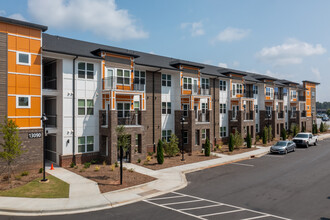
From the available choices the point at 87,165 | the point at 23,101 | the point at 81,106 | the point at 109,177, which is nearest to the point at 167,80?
the point at 81,106

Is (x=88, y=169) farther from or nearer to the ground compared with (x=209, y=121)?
nearer to the ground

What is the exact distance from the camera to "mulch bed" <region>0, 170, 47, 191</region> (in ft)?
51.4

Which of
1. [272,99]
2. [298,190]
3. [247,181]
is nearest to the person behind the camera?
[298,190]

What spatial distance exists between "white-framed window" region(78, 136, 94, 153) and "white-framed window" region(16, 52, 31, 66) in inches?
299

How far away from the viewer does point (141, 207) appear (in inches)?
486

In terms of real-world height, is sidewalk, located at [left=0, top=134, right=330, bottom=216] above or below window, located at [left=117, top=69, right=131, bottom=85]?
below

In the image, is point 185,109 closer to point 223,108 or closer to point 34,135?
point 223,108

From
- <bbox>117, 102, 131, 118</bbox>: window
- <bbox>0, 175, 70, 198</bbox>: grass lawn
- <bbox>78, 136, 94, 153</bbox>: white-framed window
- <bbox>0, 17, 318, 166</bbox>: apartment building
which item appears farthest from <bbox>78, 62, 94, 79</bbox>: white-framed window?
<bbox>0, 175, 70, 198</bbox>: grass lawn

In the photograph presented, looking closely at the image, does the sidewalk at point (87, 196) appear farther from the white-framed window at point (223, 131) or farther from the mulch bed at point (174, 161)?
the white-framed window at point (223, 131)

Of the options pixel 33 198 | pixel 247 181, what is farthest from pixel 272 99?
pixel 33 198

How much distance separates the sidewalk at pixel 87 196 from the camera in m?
12.0

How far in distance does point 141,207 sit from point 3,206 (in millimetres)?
6832

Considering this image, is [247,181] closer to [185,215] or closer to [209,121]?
[185,215]

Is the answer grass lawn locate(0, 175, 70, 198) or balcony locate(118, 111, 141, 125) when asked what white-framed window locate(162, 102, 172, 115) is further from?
grass lawn locate(0, 175, 70, 198)
